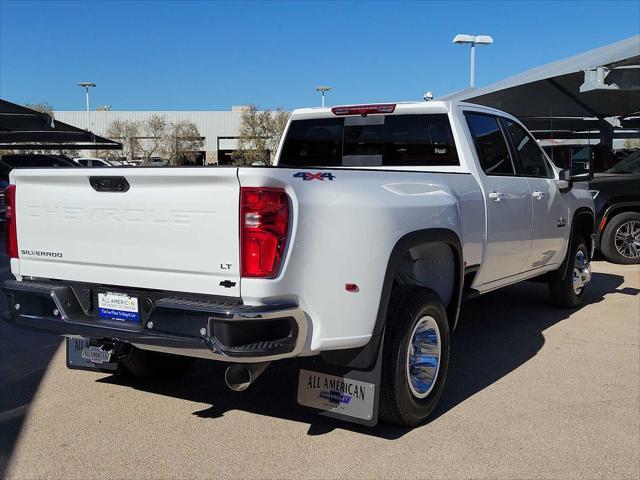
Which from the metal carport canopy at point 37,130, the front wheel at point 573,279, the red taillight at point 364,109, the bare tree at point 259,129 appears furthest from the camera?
the bare tree at point 259,129

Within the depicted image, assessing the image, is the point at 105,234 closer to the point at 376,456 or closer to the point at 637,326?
the point at 376,456

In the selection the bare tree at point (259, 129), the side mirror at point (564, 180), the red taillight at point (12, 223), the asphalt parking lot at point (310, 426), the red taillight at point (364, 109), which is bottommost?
the asphalt parking lot at point (310, 426)

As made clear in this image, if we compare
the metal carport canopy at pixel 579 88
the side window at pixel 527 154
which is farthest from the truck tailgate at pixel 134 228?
the metal carport canopy at pixel 579 88

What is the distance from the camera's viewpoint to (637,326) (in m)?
6.61

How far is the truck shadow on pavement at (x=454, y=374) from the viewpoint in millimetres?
4266

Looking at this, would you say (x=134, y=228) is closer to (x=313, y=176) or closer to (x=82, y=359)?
(x=313, y=176)

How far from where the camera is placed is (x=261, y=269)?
10.1 ft

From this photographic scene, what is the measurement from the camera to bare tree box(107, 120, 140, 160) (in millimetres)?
46809

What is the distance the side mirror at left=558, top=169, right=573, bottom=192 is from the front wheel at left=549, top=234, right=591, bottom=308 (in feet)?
2.65

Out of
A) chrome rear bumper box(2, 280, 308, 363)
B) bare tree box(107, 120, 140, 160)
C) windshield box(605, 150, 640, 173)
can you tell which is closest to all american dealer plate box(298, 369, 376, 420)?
chrome rear bumper box(2, 280, 308, 363)

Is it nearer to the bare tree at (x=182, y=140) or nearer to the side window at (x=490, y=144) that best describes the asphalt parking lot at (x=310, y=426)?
the side window at (x=490, y=144)

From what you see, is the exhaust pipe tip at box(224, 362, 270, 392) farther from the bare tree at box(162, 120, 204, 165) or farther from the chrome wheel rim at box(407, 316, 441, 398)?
the bare tree at box(162, 120, 204, 165)

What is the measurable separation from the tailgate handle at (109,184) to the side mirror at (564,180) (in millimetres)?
4535

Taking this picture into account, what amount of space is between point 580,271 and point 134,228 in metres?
5.56
